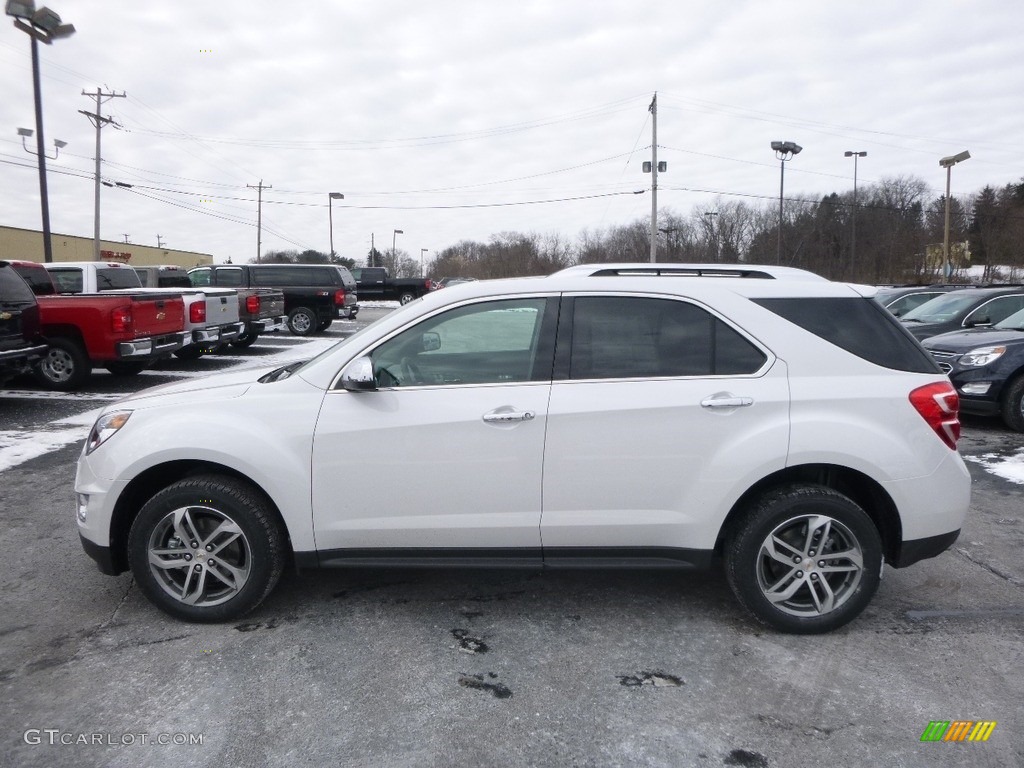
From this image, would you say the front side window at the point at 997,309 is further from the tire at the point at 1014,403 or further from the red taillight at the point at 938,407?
the red taillight at the point at 938,407

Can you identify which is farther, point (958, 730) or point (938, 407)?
point (938, 407)

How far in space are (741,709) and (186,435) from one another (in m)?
2.75

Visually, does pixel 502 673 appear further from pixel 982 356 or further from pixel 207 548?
pixel 982 356

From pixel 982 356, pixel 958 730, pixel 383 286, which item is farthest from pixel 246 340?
pixel 383 286

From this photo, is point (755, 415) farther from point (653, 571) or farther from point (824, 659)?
point (824, 659)

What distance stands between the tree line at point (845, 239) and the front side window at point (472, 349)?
4664 cm

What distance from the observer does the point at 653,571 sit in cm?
360

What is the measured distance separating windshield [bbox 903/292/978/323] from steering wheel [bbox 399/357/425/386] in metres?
11.2

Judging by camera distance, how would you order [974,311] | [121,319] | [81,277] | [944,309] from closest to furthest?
[121,319]
[974,311]
[944,309]
[81,277]

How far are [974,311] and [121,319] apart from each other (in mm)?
12924

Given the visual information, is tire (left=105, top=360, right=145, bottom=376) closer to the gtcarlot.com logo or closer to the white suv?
the white suv

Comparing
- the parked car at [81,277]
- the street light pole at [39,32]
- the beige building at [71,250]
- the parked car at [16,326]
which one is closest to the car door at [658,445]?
the parked car at [16,326]

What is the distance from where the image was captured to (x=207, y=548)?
3615 mm

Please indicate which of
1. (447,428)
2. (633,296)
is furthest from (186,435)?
(633,296)
